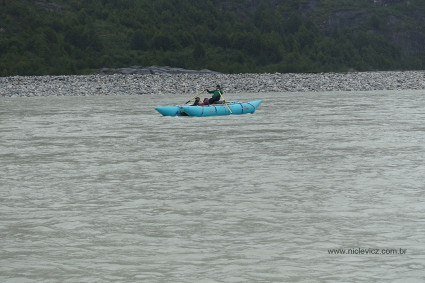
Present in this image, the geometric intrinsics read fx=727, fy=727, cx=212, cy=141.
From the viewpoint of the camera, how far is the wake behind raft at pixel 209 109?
2797 centimetres

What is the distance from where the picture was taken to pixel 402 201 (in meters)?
10.9

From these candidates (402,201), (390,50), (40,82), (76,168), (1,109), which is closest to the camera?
(402,201)

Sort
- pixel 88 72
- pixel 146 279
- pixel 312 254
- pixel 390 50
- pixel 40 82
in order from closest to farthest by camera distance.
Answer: pixel 146 279, pixel 312 254, pixel 40 82, pixel 88 72, pixel 390 50

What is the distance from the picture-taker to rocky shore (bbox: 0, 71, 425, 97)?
4981 cm

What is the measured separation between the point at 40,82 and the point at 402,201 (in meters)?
46.8

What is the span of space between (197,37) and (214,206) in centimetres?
7803

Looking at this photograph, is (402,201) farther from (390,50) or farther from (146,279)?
(390,50)

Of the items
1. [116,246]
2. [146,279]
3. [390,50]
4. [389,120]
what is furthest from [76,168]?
[390,50]

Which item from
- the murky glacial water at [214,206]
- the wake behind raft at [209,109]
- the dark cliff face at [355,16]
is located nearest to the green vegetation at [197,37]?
the dark cliff face at [355,16]

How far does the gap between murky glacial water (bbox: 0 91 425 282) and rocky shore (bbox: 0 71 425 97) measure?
1124 inches

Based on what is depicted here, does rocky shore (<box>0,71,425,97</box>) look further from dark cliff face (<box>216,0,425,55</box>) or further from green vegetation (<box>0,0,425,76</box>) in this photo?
dark cliff face (<box>216,0,425,55</box>)

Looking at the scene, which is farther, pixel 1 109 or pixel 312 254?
pixel 1 109

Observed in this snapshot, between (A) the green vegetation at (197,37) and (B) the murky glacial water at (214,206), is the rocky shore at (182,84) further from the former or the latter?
(B) the murky glacial water at (214,206)

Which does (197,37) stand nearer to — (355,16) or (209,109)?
(355,16)
